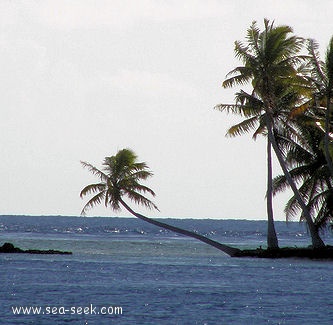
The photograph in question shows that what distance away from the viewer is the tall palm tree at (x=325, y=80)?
2229 inches

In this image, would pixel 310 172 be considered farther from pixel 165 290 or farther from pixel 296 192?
pixel 165 290

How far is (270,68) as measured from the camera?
5850 cm

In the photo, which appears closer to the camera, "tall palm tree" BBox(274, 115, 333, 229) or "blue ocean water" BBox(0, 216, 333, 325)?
"blue ocean water" BBox(0, 216, 333, 325)

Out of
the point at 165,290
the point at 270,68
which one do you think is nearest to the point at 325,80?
the point at 270,68

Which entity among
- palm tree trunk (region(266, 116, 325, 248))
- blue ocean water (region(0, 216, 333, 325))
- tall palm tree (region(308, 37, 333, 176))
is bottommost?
blue ocean water (region(0, 216, 333, 325))

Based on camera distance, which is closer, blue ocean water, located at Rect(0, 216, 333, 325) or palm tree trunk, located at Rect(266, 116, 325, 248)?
blue ocean water, located at Rect(0, 216, 333, 325)

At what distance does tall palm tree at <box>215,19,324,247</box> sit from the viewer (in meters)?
58.6

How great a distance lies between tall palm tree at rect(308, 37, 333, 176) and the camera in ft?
186

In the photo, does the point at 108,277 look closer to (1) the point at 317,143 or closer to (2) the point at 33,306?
(2) the point at 33,306

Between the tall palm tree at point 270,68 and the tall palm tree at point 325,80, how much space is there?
958 millimetres

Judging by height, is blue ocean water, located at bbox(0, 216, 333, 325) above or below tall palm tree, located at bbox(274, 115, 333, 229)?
below

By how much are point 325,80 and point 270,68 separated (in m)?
3.39

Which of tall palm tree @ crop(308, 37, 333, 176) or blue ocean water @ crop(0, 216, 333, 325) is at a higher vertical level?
tall palm tree @ crop(308, 37, 333, 176)

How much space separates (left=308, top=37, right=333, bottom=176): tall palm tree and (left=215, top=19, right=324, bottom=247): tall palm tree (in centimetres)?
96
